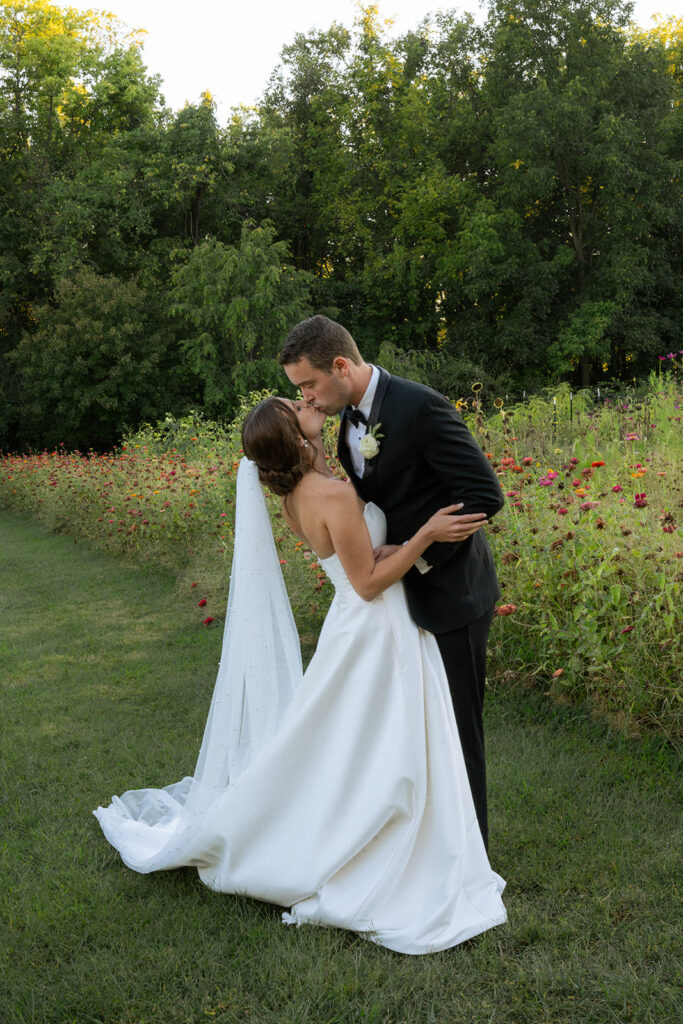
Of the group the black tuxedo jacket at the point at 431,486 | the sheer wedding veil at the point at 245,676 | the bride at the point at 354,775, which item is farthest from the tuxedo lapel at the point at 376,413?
the sheer wedding veil at the point at 245,676

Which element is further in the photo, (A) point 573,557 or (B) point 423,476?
(A) point 573,557

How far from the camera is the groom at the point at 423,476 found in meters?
2.80

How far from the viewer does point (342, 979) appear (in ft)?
8.78

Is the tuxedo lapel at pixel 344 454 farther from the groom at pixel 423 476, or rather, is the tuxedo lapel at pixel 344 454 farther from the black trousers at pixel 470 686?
the black trousers at pixel 470 686

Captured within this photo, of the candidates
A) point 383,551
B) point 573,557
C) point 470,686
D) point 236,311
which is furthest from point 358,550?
point 236,311

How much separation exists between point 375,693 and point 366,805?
367 mm

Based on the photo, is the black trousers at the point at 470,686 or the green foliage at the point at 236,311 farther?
the green foliage at the point at 236,311

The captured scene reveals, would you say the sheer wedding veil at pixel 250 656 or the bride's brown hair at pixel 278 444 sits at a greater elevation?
the bride's brown hair at pixel 278 444

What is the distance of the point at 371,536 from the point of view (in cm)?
304

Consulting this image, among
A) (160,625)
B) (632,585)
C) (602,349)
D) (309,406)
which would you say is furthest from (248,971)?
(602,349)

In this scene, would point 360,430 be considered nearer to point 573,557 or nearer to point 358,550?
point 358,550

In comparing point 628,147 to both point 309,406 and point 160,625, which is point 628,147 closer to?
point 160,625

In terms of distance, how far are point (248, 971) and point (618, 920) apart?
1241mm

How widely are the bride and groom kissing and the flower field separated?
1430mm
